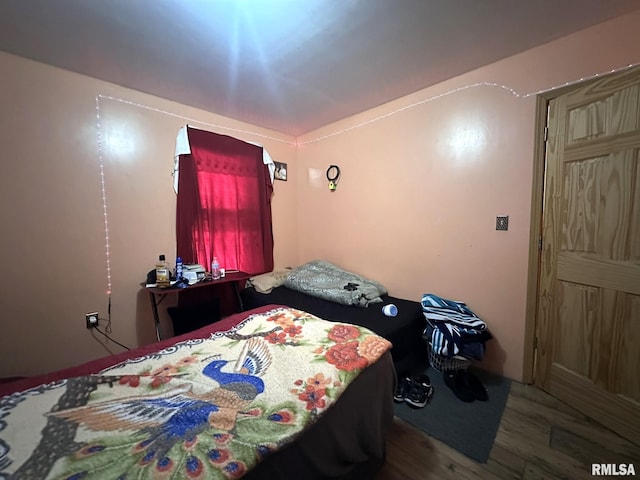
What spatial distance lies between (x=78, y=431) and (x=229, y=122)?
2.76 meters

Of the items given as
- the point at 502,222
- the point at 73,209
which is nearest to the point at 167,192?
the point at 73,209

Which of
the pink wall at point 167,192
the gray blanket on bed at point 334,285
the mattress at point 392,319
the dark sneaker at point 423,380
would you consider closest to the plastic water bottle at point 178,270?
the pink wall at point 167,192

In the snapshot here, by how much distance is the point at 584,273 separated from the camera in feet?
5.24

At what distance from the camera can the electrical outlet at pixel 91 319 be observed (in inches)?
80.4

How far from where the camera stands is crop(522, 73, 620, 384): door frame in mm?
1744

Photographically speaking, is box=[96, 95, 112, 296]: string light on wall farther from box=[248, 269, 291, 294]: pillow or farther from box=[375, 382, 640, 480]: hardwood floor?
box=[375, 382, 640, 480]: hardwood floor

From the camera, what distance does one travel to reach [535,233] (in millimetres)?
1796

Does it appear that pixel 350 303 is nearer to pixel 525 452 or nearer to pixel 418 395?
pixel 418 395

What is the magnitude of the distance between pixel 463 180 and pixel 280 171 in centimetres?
209

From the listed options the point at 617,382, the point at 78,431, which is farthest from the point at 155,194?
the point at 617,382

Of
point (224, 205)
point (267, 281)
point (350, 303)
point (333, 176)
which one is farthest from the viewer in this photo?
point (333, 176)

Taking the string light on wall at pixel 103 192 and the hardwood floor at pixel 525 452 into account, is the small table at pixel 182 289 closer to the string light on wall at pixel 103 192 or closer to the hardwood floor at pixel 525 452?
the string light on wall at pixel 103 192

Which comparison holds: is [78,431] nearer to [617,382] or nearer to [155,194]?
[155,194]

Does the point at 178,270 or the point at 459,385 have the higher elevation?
the point at 178,270
